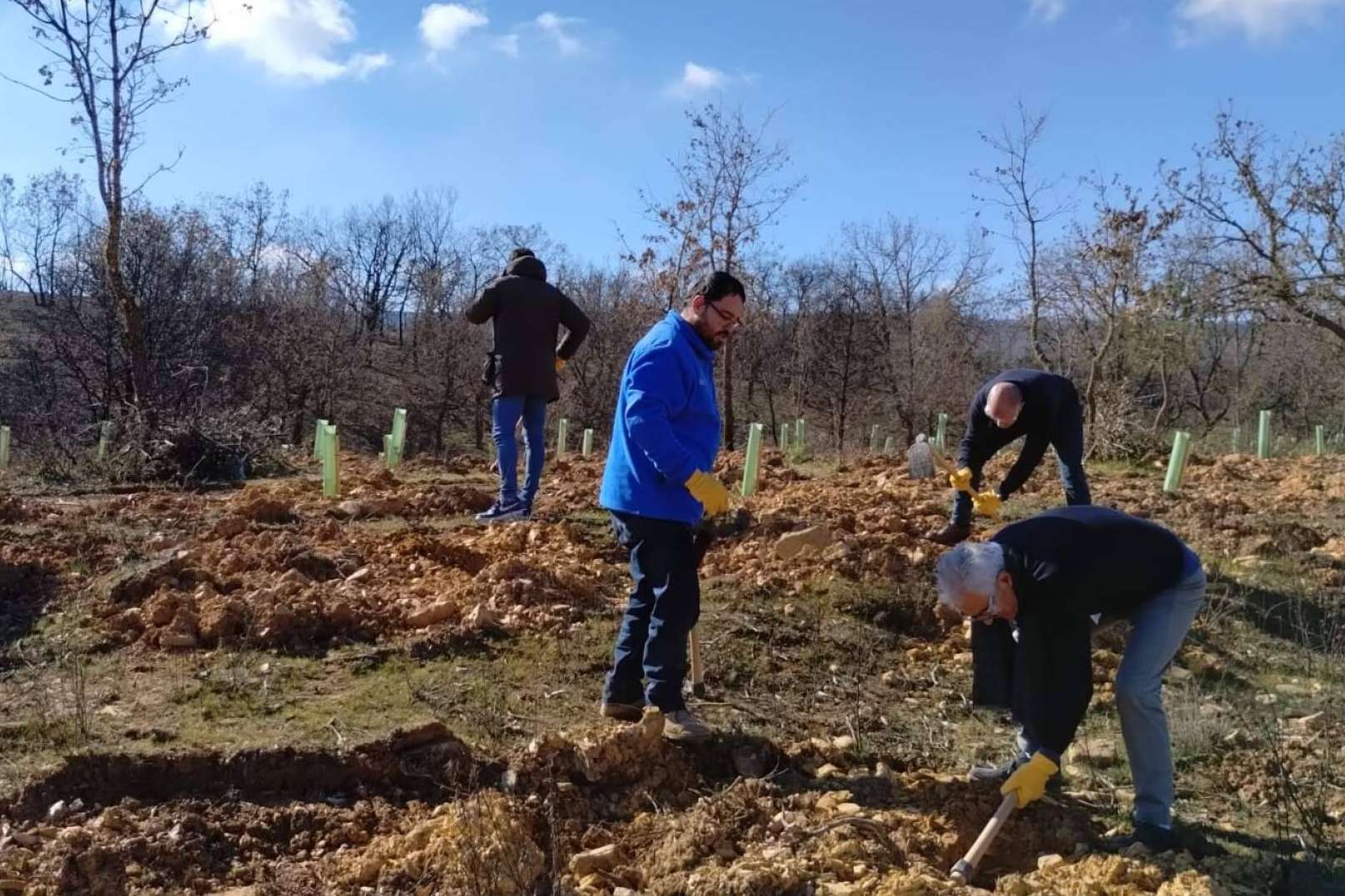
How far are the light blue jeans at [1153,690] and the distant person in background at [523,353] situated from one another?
3704mm

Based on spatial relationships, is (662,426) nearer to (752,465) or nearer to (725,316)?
(725,316)

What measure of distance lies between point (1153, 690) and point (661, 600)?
150 centimetres

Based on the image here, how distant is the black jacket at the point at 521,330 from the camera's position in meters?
6.08

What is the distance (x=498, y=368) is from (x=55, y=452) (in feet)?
18.6

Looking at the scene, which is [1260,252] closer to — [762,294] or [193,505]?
[762,294]

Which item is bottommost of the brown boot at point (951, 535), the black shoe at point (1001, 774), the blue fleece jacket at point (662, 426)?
the black shoe at point (1001, 774)

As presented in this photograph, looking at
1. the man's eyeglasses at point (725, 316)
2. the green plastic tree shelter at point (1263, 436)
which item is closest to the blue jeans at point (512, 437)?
the man's eyeglasses at point (725, 316)

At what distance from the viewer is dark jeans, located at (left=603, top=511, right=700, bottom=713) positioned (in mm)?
3316

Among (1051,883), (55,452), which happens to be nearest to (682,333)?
(1051,883)

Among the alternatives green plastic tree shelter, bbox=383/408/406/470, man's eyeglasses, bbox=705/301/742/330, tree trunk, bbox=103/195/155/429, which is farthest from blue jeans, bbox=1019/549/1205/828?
tree trunk, bbox=103/195/155/429

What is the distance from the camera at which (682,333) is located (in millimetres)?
3289

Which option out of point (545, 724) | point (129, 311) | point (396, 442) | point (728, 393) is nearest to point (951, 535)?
point (545, 724)

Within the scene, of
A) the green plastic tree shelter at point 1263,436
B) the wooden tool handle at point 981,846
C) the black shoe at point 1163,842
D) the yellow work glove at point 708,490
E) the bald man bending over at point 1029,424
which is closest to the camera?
the wooden tool handle at point 981,846

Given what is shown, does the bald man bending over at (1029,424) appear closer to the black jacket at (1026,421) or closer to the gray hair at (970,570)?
the black jacket at (1026,421)
